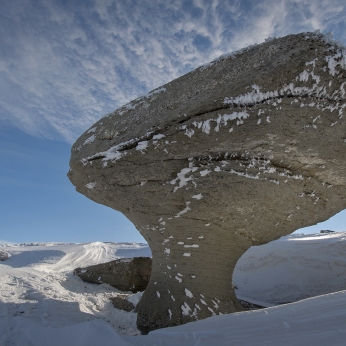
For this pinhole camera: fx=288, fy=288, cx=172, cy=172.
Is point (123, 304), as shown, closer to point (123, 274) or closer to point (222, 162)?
point (123, 274)

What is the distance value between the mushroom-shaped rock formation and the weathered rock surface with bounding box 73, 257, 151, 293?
256cm

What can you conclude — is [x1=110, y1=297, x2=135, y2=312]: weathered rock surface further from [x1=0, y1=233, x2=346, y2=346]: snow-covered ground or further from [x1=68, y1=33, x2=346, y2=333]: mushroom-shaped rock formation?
[x1=68, y1=33, x2=346, y2=333]: mushroom-shaped rock formation

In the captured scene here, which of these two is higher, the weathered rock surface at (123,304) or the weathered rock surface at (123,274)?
the weathered rock surface at (123,274)

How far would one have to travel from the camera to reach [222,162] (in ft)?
14.1

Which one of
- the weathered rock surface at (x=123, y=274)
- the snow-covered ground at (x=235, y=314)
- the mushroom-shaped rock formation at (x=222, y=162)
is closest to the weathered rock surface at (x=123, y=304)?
the snow-covered ground at (x=235, y=314)

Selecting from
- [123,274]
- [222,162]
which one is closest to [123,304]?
[123,274]

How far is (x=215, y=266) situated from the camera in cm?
491

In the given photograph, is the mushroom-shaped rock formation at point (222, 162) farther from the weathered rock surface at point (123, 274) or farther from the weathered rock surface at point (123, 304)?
the weathered rock surface at point (123, 274)

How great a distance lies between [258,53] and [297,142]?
142 centimetres

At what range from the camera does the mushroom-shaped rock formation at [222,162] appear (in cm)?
393

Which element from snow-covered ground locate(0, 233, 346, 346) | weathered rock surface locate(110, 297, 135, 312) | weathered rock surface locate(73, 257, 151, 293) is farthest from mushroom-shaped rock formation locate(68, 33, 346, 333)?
weathered rock surface locate(73, 257, 151, 293)

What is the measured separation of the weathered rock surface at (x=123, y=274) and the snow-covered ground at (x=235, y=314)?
0.26m

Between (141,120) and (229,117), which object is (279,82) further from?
(141,120)

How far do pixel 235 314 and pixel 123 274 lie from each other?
530cm
